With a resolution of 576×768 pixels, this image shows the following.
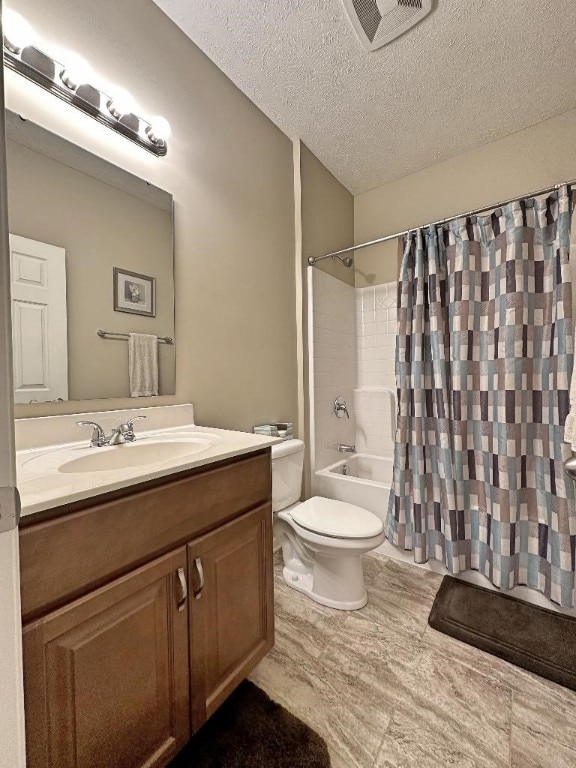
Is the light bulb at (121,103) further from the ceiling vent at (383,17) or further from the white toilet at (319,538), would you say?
the white toilet at (319,538)

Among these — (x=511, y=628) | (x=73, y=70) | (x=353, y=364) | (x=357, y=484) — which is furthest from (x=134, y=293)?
(x=511, y=628)

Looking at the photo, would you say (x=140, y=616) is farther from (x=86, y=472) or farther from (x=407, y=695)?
(x=407, y=695)

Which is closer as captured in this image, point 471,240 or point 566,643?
point 566,643

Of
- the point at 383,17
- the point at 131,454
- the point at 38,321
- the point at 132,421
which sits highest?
the point at 383,17

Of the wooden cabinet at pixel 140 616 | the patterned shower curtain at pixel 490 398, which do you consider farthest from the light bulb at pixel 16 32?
the patterned shower curtain at pixel 490 398

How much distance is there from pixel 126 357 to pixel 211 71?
1.49 meters

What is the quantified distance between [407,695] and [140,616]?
994 millimetres

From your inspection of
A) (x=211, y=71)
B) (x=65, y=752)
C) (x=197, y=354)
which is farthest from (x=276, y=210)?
(x=65, y=752)

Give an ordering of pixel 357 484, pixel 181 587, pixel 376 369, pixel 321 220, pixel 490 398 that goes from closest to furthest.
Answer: pixel 181 587 < pixel 490 398 < pixel 357 484 < pixel 321 220 < pixel 376 369

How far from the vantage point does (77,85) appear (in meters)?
A: 1.11

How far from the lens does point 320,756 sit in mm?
955

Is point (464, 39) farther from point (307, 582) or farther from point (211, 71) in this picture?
point (307, 582)

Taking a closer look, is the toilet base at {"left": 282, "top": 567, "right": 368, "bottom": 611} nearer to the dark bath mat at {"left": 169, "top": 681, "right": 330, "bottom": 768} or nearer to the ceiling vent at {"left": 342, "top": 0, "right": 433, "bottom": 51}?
the dark bath mat at {"left": 169, "top": 681, "right": 330, "bottom": 768}

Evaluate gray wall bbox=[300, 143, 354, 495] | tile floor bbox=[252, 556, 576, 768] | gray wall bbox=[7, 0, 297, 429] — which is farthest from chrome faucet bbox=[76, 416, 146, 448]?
gray wall bbox=[300, 143, 354, 495]
